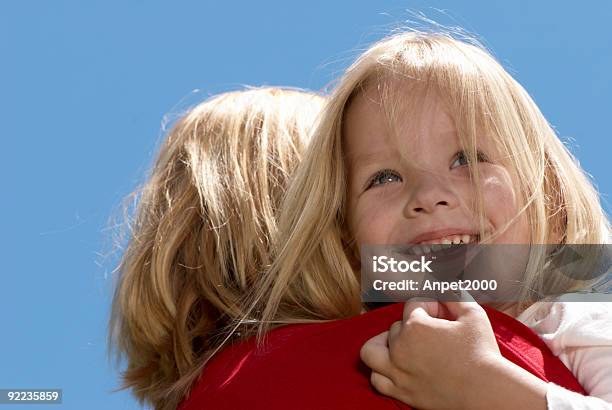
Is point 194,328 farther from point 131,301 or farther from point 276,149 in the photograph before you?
point 276,149

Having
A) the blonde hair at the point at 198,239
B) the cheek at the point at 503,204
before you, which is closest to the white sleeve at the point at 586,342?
the cheek at the point at 503,204

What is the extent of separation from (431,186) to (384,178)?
227 mm

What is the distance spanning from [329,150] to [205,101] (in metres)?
0.85

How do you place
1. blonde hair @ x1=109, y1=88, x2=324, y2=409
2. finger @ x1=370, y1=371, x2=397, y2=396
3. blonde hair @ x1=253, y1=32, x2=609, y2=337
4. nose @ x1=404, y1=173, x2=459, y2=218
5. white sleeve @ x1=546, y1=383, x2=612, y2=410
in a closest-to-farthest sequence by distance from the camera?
white sleeve @ x1=546, y1=383, x2=612, y2=410, finger @ x1=370, y1=371, x2=397, y2=396, nose @ x1=404, y1=173, x2=459, y2=218, blonde hair @ x1=253, y1=32, x2=609, y2=337, blonde hair @ x1=109, y1=88, x2=324, y2=409

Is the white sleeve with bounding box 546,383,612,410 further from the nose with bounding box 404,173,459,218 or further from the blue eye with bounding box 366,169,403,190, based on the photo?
the blue eye with bounding box 366,169,403,190

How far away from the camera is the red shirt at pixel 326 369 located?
2.22m

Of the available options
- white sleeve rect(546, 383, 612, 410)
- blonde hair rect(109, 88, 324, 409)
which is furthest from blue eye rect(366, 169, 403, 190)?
white sleeve rect(546, 383, 612, 410)

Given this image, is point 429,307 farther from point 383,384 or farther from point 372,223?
point 372,223

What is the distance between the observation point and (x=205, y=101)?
12.4 ft

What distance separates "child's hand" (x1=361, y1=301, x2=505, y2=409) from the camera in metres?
2.16

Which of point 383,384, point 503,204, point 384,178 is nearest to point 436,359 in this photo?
point 383,384

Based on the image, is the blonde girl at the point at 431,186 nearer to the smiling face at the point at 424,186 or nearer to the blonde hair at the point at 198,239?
the smiling face at the point at 424,186

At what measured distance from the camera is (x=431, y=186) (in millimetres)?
2746

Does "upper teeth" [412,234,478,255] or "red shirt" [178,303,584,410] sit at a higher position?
"upper teeth" [412,234,478,255]
